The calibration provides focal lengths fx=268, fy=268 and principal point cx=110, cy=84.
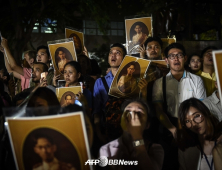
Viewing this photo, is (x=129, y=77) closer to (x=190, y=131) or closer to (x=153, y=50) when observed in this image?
(x=153, y=50)

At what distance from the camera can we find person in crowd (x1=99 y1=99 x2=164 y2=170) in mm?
Answer: 2258

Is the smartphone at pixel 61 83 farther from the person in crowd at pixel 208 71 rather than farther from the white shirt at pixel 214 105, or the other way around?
the person in crowd at pixel 208 71

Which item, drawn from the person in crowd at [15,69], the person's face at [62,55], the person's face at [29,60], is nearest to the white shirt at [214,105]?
the person's face at [62,55]

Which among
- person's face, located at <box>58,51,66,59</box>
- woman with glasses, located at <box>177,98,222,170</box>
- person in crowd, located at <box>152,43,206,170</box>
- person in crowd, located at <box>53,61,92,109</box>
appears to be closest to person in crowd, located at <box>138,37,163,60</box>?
person in crowd, located at <box>152,43,206,170</box>

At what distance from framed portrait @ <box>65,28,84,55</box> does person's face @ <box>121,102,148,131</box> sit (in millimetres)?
2237

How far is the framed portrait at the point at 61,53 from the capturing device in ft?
12.8

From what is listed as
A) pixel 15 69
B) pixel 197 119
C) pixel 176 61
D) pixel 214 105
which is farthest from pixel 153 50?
pixel 15 69

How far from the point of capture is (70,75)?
342 centimetres

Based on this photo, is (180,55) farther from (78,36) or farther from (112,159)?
(78,36)

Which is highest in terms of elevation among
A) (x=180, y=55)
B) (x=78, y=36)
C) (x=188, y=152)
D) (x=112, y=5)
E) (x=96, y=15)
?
(x=112, y=5)

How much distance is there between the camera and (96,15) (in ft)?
36.7

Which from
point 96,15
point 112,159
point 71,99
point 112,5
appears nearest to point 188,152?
point 112,159

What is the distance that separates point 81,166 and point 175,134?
125 centimetres

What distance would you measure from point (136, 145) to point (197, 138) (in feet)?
1.96
